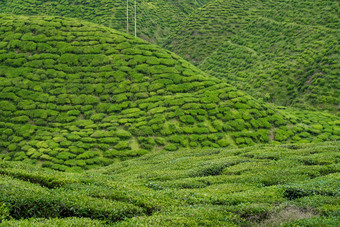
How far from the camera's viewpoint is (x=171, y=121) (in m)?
28.1

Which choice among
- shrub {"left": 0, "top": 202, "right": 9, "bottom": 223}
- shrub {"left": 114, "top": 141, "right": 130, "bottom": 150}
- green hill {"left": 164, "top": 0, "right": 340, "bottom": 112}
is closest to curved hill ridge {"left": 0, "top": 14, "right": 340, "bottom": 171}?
shrub {"left": 114, "top": 141, "right": 130, "bottom": 150}

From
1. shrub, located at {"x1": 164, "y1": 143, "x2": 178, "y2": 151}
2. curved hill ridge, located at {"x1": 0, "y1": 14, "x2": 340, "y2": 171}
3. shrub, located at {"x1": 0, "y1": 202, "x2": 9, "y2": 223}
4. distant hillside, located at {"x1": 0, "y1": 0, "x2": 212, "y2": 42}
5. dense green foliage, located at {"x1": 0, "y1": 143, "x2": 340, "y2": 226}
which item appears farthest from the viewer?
distant hillside, located at {"x1": 0, "y1": 0, "x2": 212, "y2": 42}

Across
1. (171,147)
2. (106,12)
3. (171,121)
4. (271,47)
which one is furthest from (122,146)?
(106,12)

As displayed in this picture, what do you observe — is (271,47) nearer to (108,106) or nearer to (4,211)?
(108,106)

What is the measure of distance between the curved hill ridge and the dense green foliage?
10.1 metres

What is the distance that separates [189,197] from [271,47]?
4547cm

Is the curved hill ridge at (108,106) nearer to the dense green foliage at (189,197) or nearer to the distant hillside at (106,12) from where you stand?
the dense green foliage at (189,197)

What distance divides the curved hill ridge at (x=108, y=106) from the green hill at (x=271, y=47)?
7653mm

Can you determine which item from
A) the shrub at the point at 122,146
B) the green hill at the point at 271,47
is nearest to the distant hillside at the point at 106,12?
the green hill at the point at 271,47

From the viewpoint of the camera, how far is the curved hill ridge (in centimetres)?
2608

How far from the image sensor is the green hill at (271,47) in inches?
1625

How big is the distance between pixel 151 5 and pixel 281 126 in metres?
53.4

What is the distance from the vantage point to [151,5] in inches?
2889

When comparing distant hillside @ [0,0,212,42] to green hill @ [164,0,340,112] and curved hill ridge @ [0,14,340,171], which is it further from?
curved hill ridge @ [0,14,340,171]
